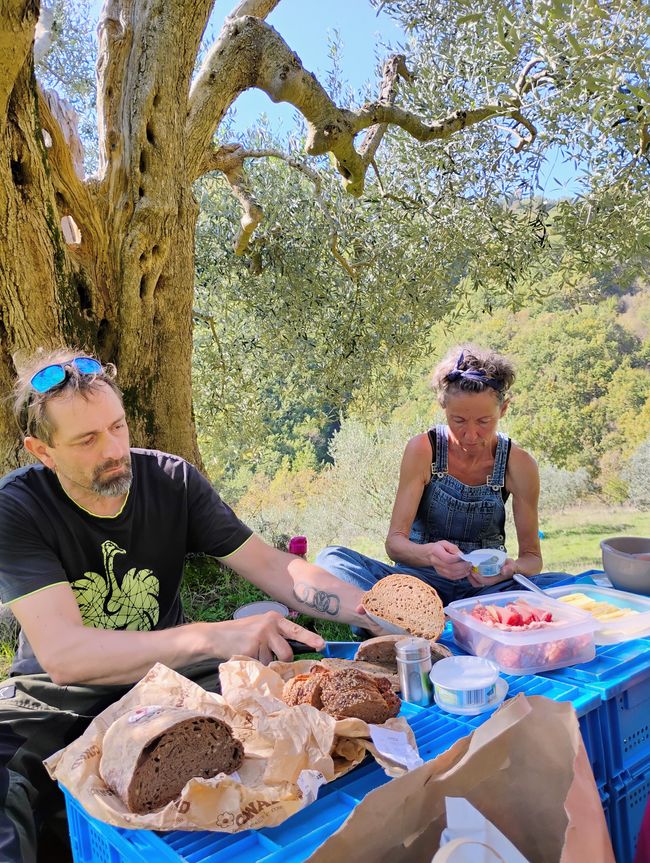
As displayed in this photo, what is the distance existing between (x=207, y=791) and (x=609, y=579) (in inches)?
75.6

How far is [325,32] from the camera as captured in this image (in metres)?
6.70

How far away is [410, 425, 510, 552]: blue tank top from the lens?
336cm

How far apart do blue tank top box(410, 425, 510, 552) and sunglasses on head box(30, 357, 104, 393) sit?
69.4 inches

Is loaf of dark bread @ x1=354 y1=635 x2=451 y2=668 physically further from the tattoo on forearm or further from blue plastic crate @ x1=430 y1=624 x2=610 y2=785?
the tattoo on forearm

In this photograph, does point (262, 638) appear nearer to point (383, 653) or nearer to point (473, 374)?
point (383, 653)

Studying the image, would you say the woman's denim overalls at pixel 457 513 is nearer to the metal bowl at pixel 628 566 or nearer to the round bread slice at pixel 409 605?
the metal bowl at pixel 628 566

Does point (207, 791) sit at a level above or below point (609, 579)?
above

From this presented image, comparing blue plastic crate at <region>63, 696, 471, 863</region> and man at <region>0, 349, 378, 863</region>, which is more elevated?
man at <region>0, 349, 378, 863</region>

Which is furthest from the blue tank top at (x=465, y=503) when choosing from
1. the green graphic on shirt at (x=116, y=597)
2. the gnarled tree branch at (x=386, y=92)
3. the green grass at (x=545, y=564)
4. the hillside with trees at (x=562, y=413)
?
the hillside with trees at (x=562, y=413)

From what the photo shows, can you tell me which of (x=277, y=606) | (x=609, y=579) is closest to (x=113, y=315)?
(x=277, y=606)

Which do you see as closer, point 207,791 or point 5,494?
point 207,791

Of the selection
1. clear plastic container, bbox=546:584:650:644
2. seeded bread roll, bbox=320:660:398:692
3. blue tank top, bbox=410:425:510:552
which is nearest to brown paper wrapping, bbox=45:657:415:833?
seeded bread roll, bbox=320:660:398:692

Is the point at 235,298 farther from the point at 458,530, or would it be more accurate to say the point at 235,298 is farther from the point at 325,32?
the point at 458,530

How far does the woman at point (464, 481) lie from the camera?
3.20m
